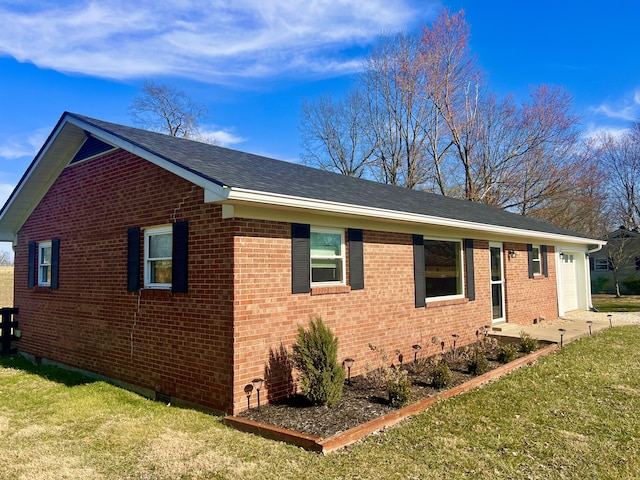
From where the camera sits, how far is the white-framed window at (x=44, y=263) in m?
10.2

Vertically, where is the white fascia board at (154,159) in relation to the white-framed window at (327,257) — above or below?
above

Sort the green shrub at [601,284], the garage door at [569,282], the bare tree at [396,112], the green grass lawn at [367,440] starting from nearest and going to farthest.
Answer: the green grass lawn at [367,440] < the garage door at [569,282] < the bare tree at [396,112] < the green shrub at [601,284]

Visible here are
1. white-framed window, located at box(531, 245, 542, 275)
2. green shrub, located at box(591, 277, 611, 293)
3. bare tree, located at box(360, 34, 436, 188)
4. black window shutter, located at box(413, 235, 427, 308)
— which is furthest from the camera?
green shrub, located at box(591, 277, 611, 293)

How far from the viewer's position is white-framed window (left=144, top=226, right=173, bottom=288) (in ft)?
23.6

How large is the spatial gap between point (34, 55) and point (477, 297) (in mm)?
12489

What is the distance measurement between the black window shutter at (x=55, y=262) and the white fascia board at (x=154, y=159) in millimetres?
2760

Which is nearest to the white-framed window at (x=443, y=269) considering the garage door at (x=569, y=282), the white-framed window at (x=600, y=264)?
the garage door at (x=569, y=282)

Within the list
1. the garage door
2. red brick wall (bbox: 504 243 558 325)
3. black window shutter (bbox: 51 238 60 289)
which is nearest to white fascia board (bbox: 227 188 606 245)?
red brick wall (bbox: 504 243 558 325)

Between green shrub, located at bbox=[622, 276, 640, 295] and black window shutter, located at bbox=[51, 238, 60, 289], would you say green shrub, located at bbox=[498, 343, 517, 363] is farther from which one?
green shrub, located at bbox=[622, 276, 640, 295]

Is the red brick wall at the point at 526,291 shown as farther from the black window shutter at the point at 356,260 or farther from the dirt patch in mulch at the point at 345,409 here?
the black window shutter at the point at 356,260

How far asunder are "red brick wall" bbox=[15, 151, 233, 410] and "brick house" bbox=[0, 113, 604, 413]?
29 millimetres

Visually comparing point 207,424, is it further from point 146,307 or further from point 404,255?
point 404,255

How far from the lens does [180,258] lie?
673 centimetres

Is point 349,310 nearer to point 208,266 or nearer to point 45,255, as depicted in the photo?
point 208,266
